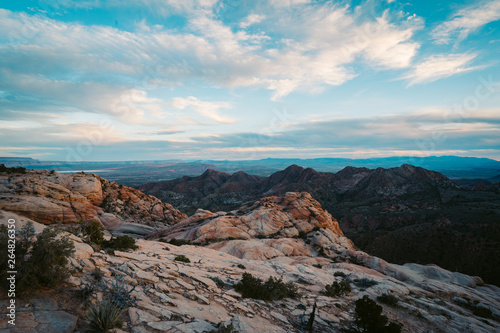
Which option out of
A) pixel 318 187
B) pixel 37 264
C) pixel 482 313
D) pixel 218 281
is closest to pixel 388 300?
pixel 482 313

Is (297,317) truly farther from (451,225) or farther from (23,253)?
(451,225)

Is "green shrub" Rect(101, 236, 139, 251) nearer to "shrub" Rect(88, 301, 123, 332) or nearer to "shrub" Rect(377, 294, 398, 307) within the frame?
"shrub" Rect(88, 301, 123, 332)

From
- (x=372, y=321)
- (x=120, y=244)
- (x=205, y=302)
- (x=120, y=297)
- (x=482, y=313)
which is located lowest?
(x=482, y=313)

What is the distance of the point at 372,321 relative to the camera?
8922 millimetres

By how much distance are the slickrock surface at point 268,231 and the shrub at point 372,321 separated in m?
16.7

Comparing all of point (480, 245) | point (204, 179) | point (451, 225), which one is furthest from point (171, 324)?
point (204, 179)

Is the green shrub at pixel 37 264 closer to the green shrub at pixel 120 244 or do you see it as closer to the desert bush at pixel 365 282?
the green shrub at pixel 120 244

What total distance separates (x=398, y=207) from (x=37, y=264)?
101m

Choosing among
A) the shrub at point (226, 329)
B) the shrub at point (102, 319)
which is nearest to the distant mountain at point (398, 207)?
the shrub at point (226, 329)

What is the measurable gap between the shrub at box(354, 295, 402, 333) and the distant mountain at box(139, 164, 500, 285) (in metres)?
40.8

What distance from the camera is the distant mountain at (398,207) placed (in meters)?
41.9

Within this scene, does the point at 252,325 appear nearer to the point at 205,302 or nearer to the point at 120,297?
the point at 205,302

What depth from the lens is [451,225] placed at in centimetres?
5272

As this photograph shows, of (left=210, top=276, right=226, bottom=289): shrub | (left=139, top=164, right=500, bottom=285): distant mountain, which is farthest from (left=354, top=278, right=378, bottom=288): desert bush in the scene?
(left=139, top=164, right=500, bottom=285): distant mountain
